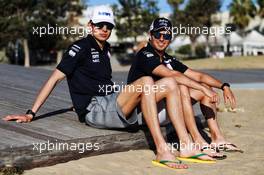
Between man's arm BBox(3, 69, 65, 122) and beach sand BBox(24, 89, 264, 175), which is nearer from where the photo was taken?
beach sand BBox(24, 89, 264, 175)

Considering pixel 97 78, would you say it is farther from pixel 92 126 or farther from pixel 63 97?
pixel 63 97

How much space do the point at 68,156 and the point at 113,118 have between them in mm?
627

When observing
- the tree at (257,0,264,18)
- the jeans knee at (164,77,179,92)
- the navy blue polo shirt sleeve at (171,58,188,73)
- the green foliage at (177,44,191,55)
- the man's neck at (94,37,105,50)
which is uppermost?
the tree at (257,0,264,18)

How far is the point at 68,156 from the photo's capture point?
4773mm

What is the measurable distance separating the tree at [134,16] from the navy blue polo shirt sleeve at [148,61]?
40.7 meters

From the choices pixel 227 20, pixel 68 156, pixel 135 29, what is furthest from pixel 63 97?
pixel 227 20

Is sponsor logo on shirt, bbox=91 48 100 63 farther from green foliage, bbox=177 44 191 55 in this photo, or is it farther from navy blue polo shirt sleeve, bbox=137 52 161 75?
green foliage, bbox=177 44 191 55

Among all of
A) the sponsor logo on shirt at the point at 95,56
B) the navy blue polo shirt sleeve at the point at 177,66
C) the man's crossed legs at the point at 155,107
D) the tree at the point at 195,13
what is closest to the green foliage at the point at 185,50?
the tree at the point at 195,13

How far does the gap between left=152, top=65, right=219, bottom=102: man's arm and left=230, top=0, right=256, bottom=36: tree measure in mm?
49598

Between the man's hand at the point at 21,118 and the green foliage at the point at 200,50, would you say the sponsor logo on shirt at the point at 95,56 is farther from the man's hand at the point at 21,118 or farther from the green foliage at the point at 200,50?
the green foliage at the point at 200,50

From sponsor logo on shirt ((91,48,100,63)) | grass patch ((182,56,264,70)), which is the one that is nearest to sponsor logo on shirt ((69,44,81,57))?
sponsor logo on shirt ((91,48,100,63))

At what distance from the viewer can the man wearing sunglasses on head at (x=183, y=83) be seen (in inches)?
201

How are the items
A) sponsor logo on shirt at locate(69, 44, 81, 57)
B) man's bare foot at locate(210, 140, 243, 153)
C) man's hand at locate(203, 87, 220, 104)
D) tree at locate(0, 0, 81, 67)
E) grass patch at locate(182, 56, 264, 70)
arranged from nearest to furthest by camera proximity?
man's hand at locate(203, 87, 220, 104) → sponsor logo on shirt at locate(69, 44, 81, 57) → man's bare foot at locate(210, 140, 243, 153) → grass patch at locate(182, 56, 264, 70) → tree at locate(0, 0, 81, 67)
